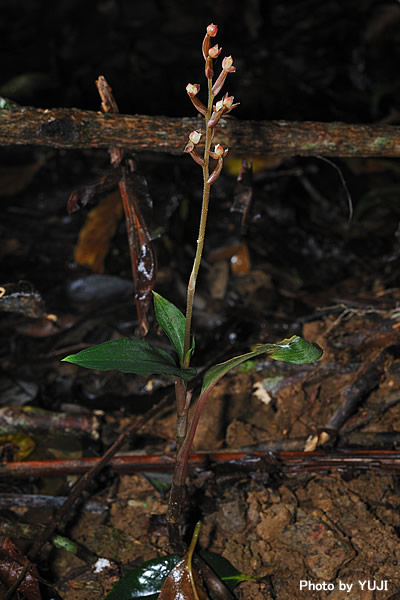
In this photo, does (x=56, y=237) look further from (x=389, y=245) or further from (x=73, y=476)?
(x=389, y=245)

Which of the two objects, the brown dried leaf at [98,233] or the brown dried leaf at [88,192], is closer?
the brown dried leaf at [88,192]

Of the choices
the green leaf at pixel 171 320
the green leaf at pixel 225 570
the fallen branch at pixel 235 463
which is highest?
the green leaf at pixel 171 320

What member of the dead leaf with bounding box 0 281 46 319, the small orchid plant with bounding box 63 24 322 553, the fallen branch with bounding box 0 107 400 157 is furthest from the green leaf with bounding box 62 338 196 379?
the fallen branch with bounding box 0 107 400 157

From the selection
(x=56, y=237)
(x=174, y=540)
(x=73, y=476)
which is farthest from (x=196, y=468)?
(x=56, y=237)

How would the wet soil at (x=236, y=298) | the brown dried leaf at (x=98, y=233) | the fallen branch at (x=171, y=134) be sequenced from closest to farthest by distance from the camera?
the wet soil at (x=236, y=298) → the fallen branch at (x=171, y=134) → the brown dried leaf at (x=98, y=233)

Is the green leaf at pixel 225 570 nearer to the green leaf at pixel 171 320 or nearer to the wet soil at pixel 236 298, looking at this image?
the wet soil at pixel 236 298

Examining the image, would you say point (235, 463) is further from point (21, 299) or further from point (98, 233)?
point (98, 233)

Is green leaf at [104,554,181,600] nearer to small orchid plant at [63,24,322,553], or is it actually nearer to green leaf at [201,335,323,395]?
small orchid plant at [63,24,322,553]

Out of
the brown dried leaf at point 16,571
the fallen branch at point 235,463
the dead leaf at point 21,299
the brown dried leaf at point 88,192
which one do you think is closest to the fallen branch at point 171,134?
the brown dried leaf at point 88,192
